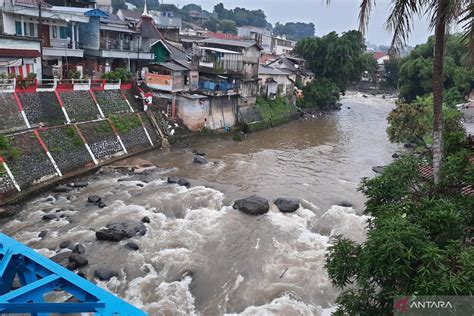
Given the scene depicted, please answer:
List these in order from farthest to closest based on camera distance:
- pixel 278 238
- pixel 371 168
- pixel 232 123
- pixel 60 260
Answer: pixel 232 123 → pixel 371 168 → pixel 278 238 → pixel 60 260

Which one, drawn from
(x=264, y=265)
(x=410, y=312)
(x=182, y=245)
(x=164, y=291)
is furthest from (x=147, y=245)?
(x=410, y=312)

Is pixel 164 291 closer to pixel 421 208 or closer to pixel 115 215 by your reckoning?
pixel 115 215

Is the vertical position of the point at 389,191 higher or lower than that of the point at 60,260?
higher

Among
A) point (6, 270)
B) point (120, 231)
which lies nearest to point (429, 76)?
point (120, 231)

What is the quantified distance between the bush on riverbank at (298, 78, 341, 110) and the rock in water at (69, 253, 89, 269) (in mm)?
42469

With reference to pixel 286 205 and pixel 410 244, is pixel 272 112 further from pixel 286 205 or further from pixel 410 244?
pixel 410 244

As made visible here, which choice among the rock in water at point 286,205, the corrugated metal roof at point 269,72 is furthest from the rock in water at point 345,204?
the corrugated metal roof at point 269,72

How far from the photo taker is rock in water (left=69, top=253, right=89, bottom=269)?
Result: 15273mm

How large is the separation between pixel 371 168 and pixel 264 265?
17.6 m

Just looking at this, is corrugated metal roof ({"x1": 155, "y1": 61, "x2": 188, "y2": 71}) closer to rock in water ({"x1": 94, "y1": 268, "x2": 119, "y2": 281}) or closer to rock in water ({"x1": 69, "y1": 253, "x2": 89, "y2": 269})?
rock in water ({"x1": 69, "y1": 253, "x2": 89, "y2": 269})

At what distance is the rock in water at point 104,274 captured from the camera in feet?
48.5

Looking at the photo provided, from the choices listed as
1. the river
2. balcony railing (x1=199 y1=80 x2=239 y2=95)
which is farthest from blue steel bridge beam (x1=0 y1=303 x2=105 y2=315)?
balcony railing (x1=199 y1=80 x2=239 y2=95)

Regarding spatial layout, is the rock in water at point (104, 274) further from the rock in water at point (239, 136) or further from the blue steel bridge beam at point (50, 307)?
the rock in water at point (239, 136)

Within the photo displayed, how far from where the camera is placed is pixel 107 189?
22828 mm
